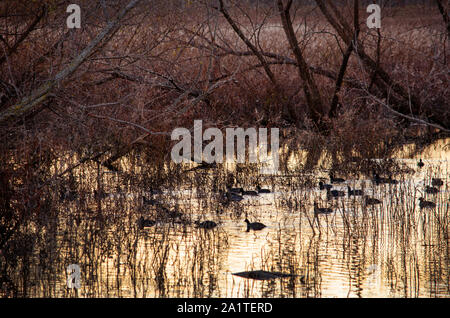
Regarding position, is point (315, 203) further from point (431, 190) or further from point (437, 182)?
point (437, 182)

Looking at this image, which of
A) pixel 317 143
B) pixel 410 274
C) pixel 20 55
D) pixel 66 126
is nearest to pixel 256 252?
pixel 410 274

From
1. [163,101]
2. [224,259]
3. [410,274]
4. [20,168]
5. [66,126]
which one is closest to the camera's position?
[410,274]

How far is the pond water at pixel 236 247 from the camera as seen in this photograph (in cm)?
581

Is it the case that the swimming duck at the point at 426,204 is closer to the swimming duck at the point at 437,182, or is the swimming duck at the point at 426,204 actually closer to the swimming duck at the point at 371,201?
the swimming duck at the point at 371,201

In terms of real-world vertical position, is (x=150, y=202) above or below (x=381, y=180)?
below

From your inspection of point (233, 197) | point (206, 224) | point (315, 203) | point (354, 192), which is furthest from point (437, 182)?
point (206, 224)

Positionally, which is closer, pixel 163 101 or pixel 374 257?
pixel 374 257

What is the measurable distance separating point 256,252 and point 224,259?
0.43m

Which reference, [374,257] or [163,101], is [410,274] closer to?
[374,257]

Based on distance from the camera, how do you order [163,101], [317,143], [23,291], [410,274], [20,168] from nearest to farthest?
[23,291] < [410,274] < [20,168] < [163,101] < [317,143]

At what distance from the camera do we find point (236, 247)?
7.20m

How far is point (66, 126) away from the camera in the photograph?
28.2 ft

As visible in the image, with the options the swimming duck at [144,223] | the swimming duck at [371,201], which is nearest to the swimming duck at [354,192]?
the swimming duck at [371,201]

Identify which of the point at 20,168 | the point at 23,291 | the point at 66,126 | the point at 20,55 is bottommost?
the point at 23,291
